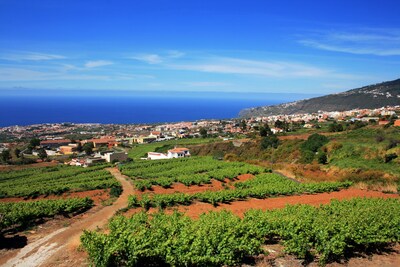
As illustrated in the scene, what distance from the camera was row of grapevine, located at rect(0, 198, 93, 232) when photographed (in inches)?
539

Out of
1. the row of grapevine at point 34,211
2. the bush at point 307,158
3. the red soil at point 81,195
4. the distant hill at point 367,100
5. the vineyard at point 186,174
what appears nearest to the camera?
the row of grapevine at point 34,211

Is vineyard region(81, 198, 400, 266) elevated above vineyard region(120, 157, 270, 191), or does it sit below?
above

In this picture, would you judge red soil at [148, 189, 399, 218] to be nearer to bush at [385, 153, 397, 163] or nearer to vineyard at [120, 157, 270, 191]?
vineyard at [120, 157, 270, 191]

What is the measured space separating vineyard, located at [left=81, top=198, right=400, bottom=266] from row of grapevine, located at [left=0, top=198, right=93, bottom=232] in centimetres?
577

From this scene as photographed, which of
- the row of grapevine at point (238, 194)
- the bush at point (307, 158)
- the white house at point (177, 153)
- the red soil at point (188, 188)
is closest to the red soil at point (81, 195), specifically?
the red soil at point (188, 188)

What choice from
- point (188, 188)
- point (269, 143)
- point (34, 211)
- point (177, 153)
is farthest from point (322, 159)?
point (34, 211)

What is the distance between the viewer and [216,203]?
19.1 m

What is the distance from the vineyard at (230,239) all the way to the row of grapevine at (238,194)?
642 centimetres

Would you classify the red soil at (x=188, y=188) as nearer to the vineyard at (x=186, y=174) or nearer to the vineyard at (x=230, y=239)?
the vineyard at (x=186, y=174)

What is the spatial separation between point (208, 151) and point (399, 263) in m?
53.5

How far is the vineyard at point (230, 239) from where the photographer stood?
8.57 m

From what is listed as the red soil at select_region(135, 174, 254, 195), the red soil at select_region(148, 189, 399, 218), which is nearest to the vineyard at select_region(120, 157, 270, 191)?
the red soil at select_region(135, 174, 254, 195)

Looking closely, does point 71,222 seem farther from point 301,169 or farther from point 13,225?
point 301,169

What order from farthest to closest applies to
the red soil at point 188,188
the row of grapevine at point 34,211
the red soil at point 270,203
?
the red soil at point 188,188, the red soil at point 270,203, the row of grapevine at point 34,211
